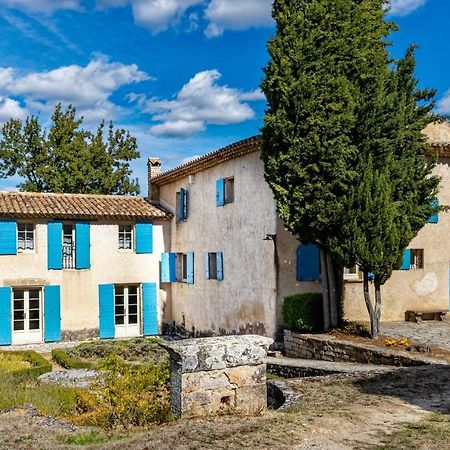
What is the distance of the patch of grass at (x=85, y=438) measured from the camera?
20.2 ft

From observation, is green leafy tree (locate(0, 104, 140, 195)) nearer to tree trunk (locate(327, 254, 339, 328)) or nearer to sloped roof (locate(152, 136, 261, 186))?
sloped roof (locate(152, 136, 261, 186))

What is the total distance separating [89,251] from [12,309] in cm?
315

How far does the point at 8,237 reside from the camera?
18.4 metres

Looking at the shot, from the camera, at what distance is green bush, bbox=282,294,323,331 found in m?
14.2

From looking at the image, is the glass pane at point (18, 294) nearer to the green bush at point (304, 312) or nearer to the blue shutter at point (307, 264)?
the green bush at point (304, 312)

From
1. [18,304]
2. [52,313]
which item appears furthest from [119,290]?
[18,304]

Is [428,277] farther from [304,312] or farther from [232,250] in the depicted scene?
[232,250]

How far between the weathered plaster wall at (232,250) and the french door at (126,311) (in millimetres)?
1394

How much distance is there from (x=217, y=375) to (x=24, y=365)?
9718 mm

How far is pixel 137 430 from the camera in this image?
6.78m

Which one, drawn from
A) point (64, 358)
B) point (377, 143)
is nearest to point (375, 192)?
point (377, 143)

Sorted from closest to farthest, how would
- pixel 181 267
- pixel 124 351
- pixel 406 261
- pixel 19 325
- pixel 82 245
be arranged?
pixel 406 261, pixel 124 351, pixel 19 325, pixel 82 245, pixel 181 267

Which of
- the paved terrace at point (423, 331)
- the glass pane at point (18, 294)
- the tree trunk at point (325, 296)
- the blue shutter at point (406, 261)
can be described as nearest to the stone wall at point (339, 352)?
the tree trunk at point (325, 296)

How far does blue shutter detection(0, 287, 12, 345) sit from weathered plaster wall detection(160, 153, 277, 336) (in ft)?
18.6
